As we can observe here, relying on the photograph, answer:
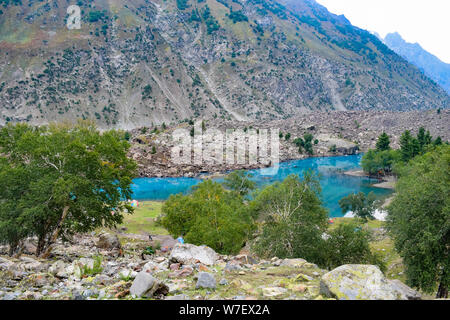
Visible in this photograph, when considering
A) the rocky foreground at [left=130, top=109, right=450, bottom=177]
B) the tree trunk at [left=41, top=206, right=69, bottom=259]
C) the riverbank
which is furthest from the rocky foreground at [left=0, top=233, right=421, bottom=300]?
the rocky foreground at [left=130, top=109, right=450, bottom=177]

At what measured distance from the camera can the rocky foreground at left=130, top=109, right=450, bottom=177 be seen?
103 m

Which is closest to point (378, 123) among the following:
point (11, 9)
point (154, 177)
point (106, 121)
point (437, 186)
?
point (154, 177)

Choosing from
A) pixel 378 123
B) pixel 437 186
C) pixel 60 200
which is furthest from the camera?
pixel 378 123

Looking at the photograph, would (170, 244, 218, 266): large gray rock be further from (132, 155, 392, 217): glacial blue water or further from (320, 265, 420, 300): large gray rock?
(132, 155, 392, 217): glacial blue water

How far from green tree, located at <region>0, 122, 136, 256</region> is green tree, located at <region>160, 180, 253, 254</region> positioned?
24.9 feet

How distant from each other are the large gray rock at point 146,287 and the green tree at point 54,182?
10.7 meters

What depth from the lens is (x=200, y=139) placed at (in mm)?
121562

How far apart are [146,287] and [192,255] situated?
6.95 m

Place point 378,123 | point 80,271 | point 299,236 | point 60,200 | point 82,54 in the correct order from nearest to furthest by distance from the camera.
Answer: point 80,271 → point 60,200 → point 299,236 → point 378,123 → point 82,54

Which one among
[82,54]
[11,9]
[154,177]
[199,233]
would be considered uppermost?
[11,9]

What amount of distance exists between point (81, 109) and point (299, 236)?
170 metres

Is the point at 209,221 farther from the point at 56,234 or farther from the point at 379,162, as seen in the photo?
the point at 379,162

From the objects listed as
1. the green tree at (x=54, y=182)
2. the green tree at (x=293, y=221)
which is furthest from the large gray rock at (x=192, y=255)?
the green tree at (x=54, y=182)

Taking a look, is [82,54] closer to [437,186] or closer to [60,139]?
[60,139]
